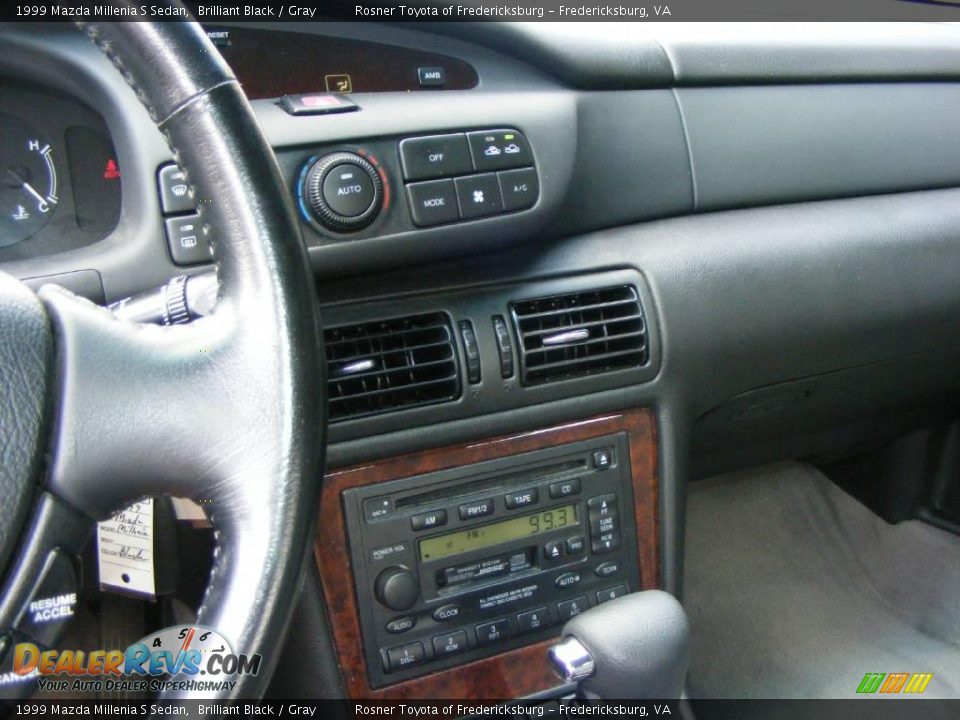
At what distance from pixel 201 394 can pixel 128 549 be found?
37 cm

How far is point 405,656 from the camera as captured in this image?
49.2 inches

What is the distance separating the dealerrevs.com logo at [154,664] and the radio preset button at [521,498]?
56 centimetres

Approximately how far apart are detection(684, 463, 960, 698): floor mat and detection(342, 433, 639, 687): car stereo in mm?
464

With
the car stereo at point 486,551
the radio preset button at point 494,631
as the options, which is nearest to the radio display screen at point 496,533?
the car stereo at point 486,551

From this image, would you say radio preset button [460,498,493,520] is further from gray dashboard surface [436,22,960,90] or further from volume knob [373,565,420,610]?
gray dashboard surface [436,22,960,90]

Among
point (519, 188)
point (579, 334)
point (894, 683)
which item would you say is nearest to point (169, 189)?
point (519, 188)

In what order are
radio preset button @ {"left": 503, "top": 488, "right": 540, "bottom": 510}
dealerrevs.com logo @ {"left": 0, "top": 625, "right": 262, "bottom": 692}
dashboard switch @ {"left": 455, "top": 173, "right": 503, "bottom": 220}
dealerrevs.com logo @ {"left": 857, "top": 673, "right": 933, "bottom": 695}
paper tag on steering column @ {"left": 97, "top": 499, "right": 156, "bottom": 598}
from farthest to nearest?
dealerrevs.com logo @ {"left": 857, "top": 673, "right": 933, "bottom": 695} → radio preset button @ {"left": 503, "top": 488, "right": 540, "bottom": 510} → dashboard switch @ {"left": 455, "top": 173, "right": 503, "bottom": 220} → paper tag on steering column @ {"left": 97, "top": 499, "right": 156, "bottom": 598} → dealerrevs.com logo @ {"left": 0, "top": 625, "right": 262, "bottom": 692}

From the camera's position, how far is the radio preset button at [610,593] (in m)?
1.36

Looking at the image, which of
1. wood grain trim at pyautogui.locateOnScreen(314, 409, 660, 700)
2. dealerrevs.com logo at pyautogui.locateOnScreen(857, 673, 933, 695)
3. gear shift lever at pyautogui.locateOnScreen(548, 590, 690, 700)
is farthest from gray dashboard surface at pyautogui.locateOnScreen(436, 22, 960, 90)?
dealerrevs.com logo at pyautogui.locateOnScreen(857, 673, 933, 695)

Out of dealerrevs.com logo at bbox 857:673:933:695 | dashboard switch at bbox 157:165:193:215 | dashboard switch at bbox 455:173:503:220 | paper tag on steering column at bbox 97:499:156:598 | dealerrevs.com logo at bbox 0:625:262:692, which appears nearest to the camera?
→ dealerrevs.com logo at bbox 0:625:262:692

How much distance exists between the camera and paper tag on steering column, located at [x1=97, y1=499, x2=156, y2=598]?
948 mm

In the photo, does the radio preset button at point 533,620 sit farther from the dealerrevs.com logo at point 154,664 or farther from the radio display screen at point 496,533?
the dealerrevs.com logo at point 154,664

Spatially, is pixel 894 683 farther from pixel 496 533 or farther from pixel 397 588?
pixel 397 588

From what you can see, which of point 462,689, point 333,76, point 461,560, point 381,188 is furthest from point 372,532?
point 333,76
